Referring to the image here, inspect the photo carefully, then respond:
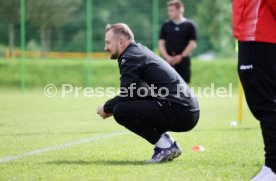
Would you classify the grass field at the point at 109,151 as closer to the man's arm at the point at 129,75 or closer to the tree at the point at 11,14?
the man's arm at the point at 129,75

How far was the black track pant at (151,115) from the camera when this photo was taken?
5891mm

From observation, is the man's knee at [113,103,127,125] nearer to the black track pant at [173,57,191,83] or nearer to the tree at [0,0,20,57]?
the black track pant at [173,57,191,83]

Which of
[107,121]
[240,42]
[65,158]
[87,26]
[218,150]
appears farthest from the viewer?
[87,26]

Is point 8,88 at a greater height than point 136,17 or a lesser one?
lesser

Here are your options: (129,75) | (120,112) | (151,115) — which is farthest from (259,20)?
(120,112)

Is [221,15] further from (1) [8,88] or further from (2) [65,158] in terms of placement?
(2) [65,158]

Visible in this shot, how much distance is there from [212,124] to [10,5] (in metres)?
13.0

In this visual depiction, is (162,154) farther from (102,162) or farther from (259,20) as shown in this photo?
(259,20)

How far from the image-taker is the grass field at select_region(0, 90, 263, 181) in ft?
17.2

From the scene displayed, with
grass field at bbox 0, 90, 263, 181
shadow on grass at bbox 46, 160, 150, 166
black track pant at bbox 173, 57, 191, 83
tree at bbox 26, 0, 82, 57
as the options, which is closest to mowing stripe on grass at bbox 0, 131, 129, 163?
grass field at bbox 0, 90, 263, 181

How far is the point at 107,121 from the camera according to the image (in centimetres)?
1101

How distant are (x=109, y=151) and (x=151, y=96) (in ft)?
3.50

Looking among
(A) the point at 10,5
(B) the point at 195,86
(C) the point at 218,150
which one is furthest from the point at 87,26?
(C) the point at 218,150

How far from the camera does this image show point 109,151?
6770 millimetres
